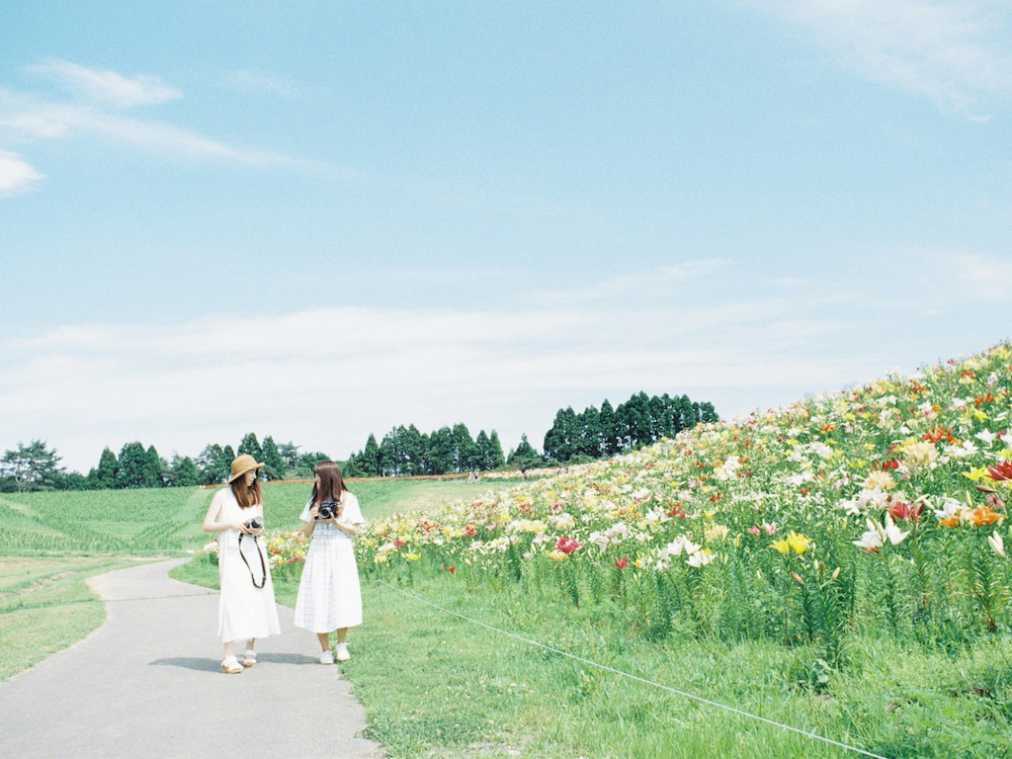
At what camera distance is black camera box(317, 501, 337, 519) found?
8320 mm

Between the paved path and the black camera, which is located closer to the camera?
the paved path

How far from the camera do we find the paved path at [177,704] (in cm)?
527

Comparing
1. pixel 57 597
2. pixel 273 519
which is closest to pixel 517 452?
pixel 273 519

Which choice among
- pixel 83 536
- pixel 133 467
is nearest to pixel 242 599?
pixel 83 536

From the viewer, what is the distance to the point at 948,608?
5902 mm

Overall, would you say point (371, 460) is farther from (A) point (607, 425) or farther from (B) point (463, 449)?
(A) point (607, 425)

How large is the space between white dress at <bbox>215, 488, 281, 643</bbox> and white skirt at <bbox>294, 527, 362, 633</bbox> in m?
0.32

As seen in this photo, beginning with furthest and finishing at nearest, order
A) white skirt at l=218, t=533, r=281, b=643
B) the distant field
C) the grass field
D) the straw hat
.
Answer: the distant field → the grass field → the straw hat → white skirt at l=218, t=533, r=281, b=643

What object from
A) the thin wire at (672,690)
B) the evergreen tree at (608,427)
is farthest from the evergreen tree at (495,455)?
the thin wire at (672,690)

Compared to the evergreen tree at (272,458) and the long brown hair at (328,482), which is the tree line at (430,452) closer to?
the evergreen tree at (272,458)

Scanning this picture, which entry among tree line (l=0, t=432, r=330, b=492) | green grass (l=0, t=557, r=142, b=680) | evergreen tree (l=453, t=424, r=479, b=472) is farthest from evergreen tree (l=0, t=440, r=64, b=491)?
green grass (l=0, t=557, r=142, b=680)

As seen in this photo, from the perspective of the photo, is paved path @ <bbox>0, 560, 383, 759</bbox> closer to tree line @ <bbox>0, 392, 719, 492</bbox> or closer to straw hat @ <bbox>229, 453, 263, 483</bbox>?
straw hat @ <bbox>229, 453, 263, 483</bbox>

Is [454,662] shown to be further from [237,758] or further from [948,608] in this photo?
[948,608]

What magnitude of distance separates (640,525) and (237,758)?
201 inches
